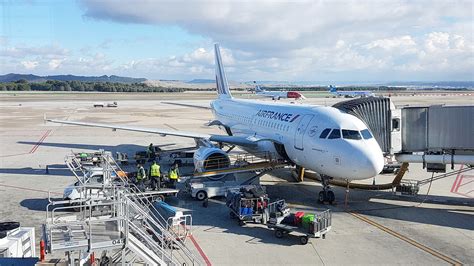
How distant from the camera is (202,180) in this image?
21.7 meters

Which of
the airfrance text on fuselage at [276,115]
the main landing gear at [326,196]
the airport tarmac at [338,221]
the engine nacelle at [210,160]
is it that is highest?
the airfrance text on fuselage at [276,115]

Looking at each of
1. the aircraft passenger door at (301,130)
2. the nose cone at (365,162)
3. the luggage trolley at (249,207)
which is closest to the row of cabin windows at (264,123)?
the aircraft passenger door at (301,130)

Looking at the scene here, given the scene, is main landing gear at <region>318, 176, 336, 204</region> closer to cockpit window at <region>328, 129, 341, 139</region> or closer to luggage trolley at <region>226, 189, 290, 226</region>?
cockpit window at <region>328, 129, 341, 139</region>

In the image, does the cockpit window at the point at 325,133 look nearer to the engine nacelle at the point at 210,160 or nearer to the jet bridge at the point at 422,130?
the jet bridge at the point at 422,130

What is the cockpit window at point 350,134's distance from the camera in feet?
59.6

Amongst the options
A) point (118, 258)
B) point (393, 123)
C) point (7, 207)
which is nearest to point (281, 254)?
point (118, 258)

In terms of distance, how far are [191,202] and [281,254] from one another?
7074mm

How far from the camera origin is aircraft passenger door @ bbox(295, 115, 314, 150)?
20.3 m

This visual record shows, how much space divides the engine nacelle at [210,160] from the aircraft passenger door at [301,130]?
13.4 feet

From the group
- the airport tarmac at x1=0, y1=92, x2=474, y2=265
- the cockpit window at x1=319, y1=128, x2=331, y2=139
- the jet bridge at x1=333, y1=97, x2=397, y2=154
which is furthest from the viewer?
the jet bridge at x1=333, y1=97, x2=397, y2=154

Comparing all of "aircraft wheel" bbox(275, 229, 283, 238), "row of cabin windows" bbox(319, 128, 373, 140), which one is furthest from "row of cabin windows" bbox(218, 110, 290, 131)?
"aircraft wheel" bbox(275, 229, 283, 238)

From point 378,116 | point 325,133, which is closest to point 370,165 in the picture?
point 325,133

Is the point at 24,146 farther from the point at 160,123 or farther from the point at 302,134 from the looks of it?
the point at 302,134

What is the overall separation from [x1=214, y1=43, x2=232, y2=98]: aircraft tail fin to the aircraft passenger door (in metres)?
19.2
